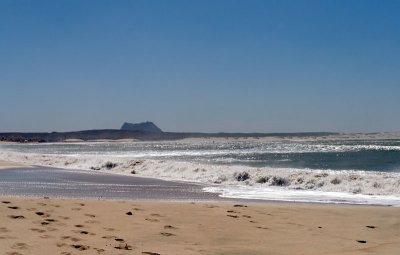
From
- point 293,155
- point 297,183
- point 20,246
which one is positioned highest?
point 20,246

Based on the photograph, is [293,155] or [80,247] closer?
[80,247]

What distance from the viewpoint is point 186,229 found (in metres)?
9.55

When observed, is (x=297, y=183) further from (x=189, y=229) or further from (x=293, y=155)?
(x=293, y=155)

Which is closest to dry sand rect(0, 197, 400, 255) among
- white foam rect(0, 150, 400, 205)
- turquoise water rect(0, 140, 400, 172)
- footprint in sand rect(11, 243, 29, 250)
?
footprint in sand rect(11, 243, 29, 250)

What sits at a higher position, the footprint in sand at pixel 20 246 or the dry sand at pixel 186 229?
the footprint in sand at pixel 20 246

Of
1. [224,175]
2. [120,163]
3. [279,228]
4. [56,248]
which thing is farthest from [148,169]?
[56,248]

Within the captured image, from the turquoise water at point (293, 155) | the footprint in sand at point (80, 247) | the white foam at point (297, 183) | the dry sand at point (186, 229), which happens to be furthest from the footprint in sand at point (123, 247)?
the turquoise water at point (293, 155)

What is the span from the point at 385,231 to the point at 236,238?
3.35 m

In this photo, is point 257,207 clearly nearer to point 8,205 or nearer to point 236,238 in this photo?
point 236,238

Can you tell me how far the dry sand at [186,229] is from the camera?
7.98m

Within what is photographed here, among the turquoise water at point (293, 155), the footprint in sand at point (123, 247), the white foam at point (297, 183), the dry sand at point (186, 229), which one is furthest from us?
the turquoise water at point (293, 155)

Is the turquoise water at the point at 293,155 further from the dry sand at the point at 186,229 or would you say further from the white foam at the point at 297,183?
the dry sand at the point at 186,229

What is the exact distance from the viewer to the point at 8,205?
35.0 feet

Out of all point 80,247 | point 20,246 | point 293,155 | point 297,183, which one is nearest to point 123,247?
point 80,247
